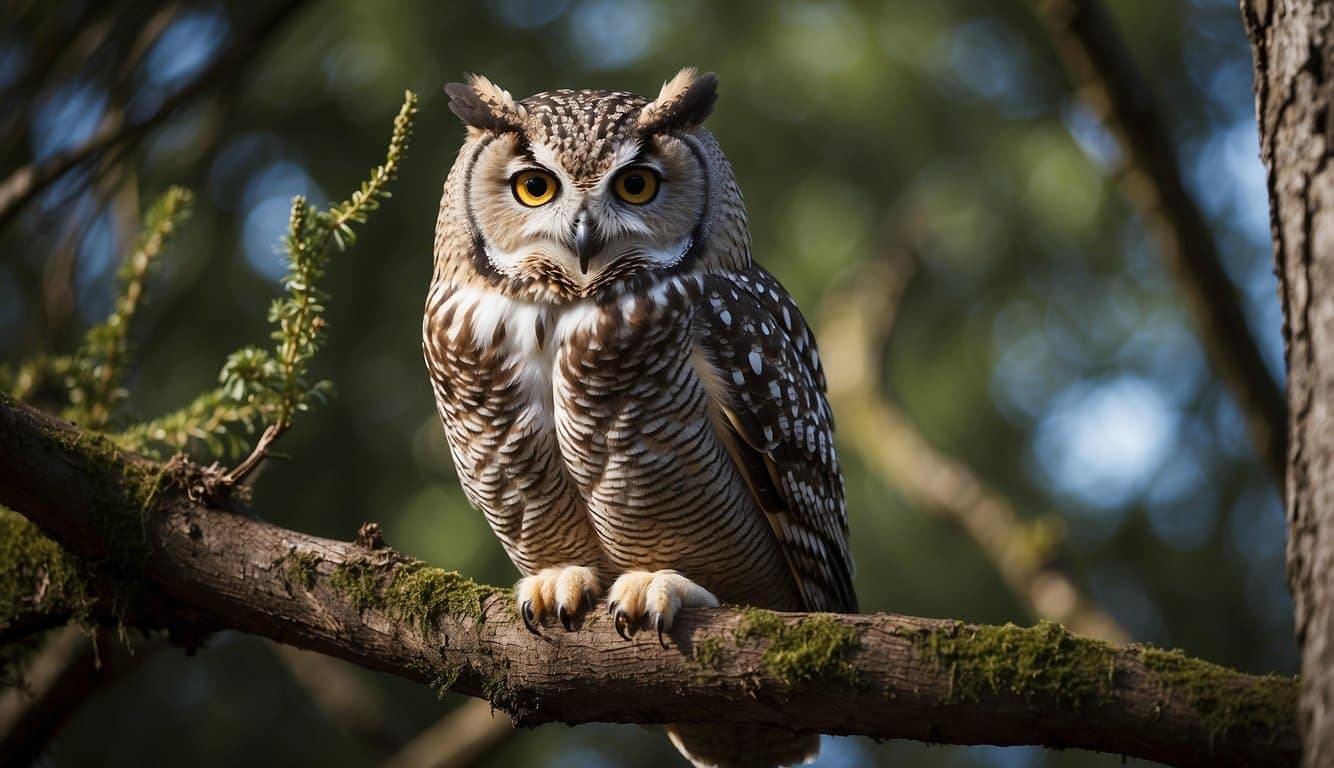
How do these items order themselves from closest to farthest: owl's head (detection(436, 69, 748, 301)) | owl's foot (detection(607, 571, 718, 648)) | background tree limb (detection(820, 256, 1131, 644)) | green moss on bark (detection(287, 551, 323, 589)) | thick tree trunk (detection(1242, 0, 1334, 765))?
thick tree trunk (detection(1242, 0, 1334, 765))
owl's foot (detection(607, 571, 718, 648))
green moss on bark (detection(287, 551, 323, 589))
owl's head (detection(436, 69, 748, 301))
background tree limb (detection(820, 256, 1131, 644))

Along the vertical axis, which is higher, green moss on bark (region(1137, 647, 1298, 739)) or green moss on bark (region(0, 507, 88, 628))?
green moss on bark (region(1137, 647, 1298, 739))

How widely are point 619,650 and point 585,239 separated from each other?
913 millimetres

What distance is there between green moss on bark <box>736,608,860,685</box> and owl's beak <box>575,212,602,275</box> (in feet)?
3.06

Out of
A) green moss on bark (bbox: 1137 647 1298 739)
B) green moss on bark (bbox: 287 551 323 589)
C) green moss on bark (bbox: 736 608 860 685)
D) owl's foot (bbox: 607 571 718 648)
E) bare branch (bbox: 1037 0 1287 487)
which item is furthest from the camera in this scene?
bare branch (bbox: 1037 0 1287 487)

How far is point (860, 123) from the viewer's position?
5.45 meters

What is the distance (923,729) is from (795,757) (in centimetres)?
126

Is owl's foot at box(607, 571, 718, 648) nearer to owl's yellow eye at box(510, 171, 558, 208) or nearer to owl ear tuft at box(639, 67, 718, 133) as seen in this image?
owl's yellow eye at box(510, 171, 558, 208)

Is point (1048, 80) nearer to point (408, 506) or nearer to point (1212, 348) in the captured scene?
point (1212, 348)

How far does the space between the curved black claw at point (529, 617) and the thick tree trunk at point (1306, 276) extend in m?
1.37

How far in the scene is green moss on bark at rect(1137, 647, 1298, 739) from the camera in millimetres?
1848

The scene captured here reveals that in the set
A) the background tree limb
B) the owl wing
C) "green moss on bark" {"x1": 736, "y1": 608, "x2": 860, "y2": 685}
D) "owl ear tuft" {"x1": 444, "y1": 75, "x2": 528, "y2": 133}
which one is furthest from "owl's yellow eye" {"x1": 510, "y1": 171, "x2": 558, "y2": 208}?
the background tree limb

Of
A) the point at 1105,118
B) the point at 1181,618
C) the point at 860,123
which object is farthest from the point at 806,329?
the point at 1181,618

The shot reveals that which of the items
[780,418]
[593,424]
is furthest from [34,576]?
[780,418]

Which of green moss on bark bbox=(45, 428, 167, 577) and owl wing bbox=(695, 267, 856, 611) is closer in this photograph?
green moss on bark bbox=(45, 428, 167, 577)
